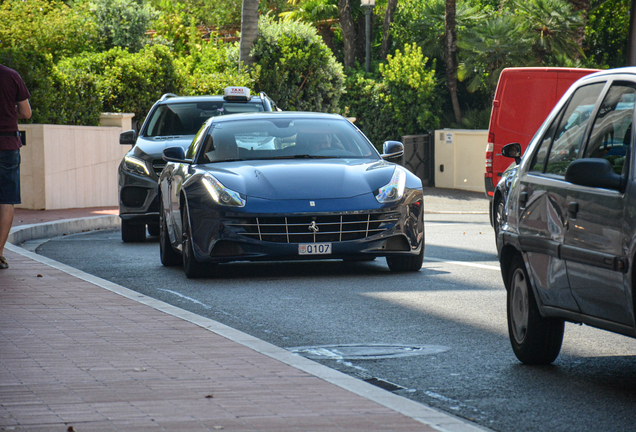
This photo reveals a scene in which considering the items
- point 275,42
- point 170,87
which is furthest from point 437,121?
point 170,87

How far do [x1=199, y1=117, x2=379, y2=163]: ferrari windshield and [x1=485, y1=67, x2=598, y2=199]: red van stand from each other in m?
5.09

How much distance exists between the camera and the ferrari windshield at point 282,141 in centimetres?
1077

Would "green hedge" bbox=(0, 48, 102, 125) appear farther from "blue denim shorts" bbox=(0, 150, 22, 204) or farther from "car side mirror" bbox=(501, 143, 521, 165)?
"car side mirror" bbox=(501, 143, 521, 165)

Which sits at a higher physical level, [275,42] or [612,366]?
[275,42]

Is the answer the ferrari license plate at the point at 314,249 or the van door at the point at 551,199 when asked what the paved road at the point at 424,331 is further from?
the van door at the point at 551,199

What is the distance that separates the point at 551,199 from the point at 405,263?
15.6 feet

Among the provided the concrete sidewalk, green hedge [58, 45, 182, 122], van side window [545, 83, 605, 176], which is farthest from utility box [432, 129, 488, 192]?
van side window [545, 83, 605, 176]

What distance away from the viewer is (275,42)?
1133 inches

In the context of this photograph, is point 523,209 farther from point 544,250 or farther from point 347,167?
point 347,167

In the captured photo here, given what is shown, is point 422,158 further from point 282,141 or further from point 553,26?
point 282,141

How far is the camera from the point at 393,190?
992 centimetres

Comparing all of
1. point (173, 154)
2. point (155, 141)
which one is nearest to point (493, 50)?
point (155, 141)

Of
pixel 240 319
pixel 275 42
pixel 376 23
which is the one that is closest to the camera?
pixel 240 319

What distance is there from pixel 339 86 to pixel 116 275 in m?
20.5
